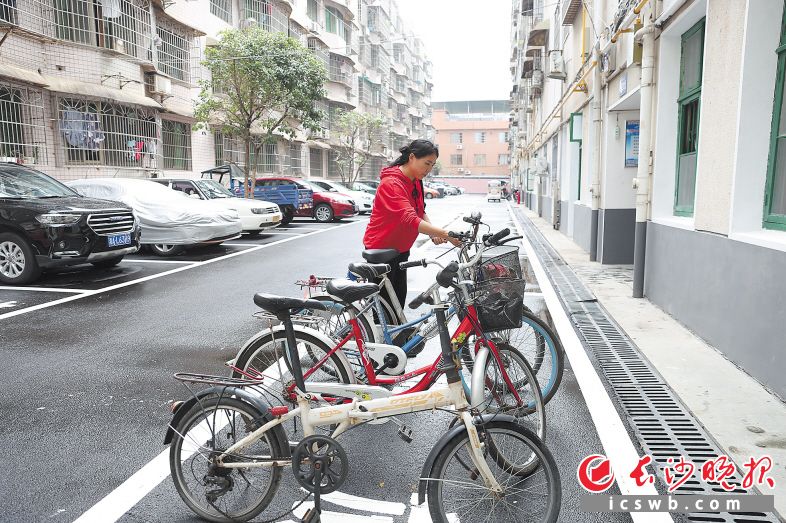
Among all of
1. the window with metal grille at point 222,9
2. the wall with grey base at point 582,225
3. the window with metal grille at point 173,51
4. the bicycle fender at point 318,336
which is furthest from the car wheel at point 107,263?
the window with metal grille at point 222,9

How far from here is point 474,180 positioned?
83812 millimetres

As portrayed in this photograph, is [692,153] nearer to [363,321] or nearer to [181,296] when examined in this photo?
[363,321]

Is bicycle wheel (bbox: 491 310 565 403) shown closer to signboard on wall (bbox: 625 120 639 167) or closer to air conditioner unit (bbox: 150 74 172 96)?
signboard on wall (bbox: 625 120 639 167)

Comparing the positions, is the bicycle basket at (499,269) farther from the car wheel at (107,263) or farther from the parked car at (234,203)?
the parked car at (234,203)

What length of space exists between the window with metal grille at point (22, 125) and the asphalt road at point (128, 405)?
644 centimetres

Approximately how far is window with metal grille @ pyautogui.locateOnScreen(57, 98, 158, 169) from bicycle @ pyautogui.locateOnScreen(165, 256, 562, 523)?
14863 mm

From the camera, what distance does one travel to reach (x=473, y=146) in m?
85.2

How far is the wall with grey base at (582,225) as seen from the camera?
12602mm

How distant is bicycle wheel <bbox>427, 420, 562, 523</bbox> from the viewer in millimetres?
2568

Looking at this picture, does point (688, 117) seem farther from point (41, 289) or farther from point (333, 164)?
point (333, 164)

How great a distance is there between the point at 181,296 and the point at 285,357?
5.30 m

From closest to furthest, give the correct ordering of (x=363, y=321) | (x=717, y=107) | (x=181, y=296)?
(x=363, y=321)
(x=717, y=107)
(x=181, y=296)

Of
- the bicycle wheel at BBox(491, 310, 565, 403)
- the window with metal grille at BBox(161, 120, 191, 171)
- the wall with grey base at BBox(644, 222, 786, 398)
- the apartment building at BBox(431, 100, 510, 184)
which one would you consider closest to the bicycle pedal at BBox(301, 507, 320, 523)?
the bicycle wheel at BBox(491, 310, 565, 403)

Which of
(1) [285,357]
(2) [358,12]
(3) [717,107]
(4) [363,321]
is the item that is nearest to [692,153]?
(3) [717,107]
